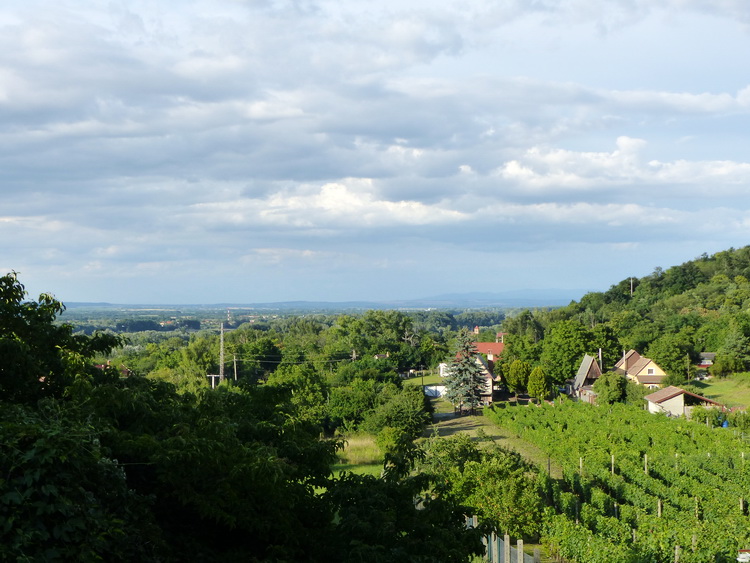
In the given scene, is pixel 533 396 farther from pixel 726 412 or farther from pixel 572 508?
pixel 572 508

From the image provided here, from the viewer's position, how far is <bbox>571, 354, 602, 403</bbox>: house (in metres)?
56.9

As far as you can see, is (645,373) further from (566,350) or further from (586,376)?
(566,350)

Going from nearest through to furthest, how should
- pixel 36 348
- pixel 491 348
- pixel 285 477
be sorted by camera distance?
pixel 285 477
pixel 36 348
pixel 491 348

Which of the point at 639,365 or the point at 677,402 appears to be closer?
the point at 677,402

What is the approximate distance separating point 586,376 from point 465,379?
12.8 m

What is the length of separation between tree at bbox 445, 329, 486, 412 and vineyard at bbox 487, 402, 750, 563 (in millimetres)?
9569

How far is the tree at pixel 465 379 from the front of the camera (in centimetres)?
5091

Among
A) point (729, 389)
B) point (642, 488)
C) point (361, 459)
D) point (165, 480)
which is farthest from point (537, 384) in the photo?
point (165, 480)

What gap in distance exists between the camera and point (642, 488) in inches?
906

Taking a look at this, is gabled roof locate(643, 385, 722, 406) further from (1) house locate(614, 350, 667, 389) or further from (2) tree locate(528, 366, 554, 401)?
(2) tree locate(528, 366, 554, 401)

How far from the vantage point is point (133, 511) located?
7.24 m

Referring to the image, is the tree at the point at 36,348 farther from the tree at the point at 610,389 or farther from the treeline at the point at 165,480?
the tree at the point at 610,389

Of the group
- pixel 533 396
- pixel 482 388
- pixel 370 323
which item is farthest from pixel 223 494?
pixel 370 323

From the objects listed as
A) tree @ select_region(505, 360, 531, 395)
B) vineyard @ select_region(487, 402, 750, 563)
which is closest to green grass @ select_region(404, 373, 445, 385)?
tree @ select_region(505, 360, 531, 395)
